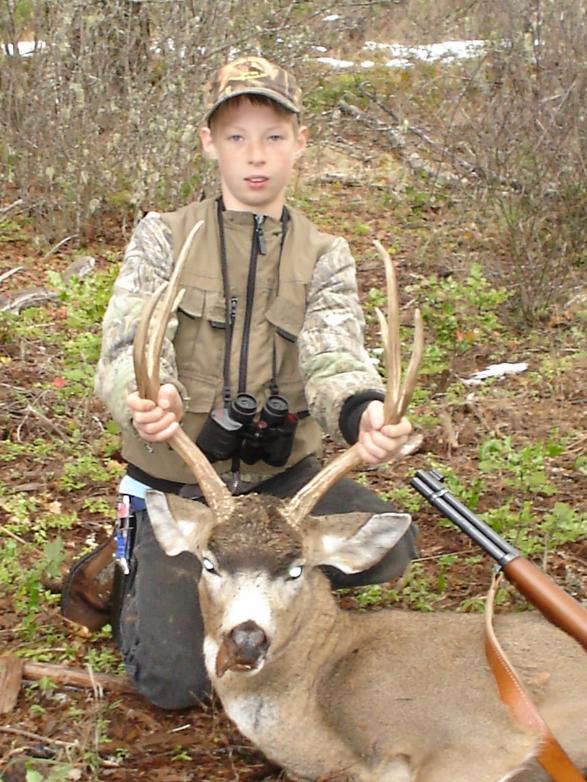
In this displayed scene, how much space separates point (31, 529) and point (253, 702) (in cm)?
182

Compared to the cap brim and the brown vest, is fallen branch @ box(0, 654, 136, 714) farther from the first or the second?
the cap brim

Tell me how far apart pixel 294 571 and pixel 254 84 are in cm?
184

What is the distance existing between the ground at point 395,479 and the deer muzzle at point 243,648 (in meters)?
0.56

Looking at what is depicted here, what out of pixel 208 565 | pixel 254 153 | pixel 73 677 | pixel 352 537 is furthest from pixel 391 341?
pixel 73 677

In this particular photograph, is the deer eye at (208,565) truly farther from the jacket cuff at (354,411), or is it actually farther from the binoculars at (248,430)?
the jacket cuff at (354,411)

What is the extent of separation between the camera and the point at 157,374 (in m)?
3.42

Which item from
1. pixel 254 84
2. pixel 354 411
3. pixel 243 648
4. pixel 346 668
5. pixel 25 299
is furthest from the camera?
pixel 25 299

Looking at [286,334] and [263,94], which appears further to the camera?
[286,334]

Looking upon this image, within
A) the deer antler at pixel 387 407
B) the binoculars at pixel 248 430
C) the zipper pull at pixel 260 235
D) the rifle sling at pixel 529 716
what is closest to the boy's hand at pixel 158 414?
the binoculars at pixel 248 430

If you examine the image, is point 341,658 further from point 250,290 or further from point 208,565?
point 250,290

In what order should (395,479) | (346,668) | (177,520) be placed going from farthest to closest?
(395,479) < (177,520) < (346,668)

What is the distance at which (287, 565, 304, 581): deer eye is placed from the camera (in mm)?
3385

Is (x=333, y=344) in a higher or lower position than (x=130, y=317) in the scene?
lower

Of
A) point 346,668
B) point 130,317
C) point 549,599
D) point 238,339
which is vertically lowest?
point 346,668
